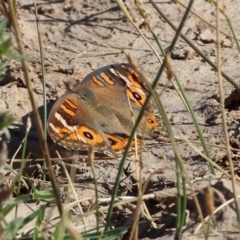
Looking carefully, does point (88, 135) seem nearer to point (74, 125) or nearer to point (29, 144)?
point (74, 125)

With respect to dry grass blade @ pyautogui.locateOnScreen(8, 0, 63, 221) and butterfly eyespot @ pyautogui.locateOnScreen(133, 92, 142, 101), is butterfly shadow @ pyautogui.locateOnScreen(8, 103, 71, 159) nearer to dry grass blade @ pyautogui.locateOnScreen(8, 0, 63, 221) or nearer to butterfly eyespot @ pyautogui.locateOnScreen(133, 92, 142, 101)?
butterfly eyespot @ pyautogui.locateOnScreen(133, 92, 142, 101)

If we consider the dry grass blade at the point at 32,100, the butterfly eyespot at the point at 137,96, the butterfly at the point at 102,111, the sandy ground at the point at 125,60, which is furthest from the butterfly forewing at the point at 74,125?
the dry grass blade at the point at 32,100

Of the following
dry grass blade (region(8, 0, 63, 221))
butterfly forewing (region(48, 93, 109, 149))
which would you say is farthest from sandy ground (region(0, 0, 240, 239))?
dry grass blade (region(8, 0, 63, 221))

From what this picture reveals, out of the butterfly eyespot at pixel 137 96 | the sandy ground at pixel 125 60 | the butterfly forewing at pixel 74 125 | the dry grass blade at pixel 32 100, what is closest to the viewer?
the dry grass blade at pixel 32 100

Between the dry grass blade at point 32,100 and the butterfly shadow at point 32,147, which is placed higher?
the dry grass blade at point 32,100

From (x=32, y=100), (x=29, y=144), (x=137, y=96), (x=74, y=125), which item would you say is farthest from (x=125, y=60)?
(x=32, y=100)

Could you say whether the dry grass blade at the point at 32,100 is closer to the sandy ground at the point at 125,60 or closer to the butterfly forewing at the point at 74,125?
the sandy ground at the point at 125,60

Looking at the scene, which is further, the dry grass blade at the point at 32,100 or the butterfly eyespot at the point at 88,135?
the butterfly eyespot at the point at 88,135
